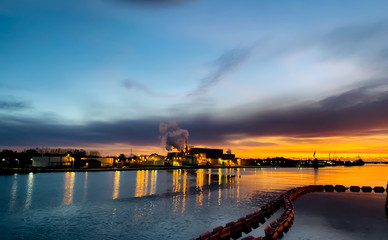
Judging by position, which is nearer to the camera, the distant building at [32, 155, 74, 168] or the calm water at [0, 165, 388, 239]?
the calm water at [0, 165, 388, 239]

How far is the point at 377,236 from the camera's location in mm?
28781

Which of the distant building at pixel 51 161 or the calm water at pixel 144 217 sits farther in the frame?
the distant building at pixel 51 161

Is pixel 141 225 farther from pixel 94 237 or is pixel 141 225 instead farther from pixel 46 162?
pixel 46 162

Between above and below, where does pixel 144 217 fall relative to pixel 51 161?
below

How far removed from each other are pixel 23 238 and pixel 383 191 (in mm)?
Result: 79089

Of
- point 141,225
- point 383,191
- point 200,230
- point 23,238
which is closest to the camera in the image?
point 23,238

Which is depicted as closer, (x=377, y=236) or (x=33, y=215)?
(x=377, y=236)

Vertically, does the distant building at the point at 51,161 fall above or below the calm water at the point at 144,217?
above

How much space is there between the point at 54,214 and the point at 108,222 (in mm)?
10222

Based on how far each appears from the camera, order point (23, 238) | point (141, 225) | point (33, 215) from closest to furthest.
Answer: point (23, 238) → point (141, 225) → point (33, 215)

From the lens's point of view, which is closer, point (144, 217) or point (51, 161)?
point (144, 217)

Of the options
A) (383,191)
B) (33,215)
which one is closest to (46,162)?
(33,215)

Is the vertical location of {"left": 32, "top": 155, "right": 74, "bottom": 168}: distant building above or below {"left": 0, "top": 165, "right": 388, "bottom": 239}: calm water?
above

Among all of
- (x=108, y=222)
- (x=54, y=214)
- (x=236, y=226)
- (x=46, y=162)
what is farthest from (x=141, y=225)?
(x=46, y=162)
